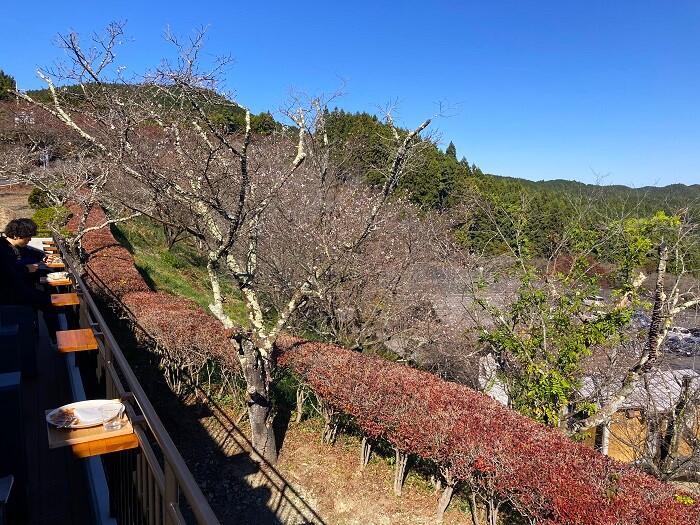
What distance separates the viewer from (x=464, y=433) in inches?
186

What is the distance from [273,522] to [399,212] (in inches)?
383

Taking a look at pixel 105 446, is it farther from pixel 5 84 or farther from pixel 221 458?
pixel 5 84

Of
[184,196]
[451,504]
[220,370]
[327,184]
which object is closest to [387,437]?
[451,504]

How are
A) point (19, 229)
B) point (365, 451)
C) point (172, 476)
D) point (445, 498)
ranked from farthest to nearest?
point (365, 451), point (445, 498), point (19, 229), point (172, 476)

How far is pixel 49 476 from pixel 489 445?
372 centimetres

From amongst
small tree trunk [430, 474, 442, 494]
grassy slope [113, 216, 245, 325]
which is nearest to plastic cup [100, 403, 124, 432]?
small tree trunk [430, 474, 442, 494]

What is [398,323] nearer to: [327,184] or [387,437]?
[327,184]

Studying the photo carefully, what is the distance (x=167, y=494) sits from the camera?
1.50m

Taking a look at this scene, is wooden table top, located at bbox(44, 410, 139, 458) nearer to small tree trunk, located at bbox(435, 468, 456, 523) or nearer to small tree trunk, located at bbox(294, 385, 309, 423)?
small tree trunk, located at bbox(435, 468, 456, 523)

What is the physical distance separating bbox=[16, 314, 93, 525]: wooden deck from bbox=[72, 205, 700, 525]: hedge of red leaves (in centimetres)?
279

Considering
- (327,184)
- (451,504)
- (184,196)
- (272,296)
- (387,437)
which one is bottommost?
(451,504)

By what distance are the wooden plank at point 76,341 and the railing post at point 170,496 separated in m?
1.92

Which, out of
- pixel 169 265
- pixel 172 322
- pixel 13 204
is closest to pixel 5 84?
pixel 13 204

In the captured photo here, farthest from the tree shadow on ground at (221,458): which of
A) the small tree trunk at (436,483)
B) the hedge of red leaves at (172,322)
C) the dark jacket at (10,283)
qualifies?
the dark jacket at (10,283)
